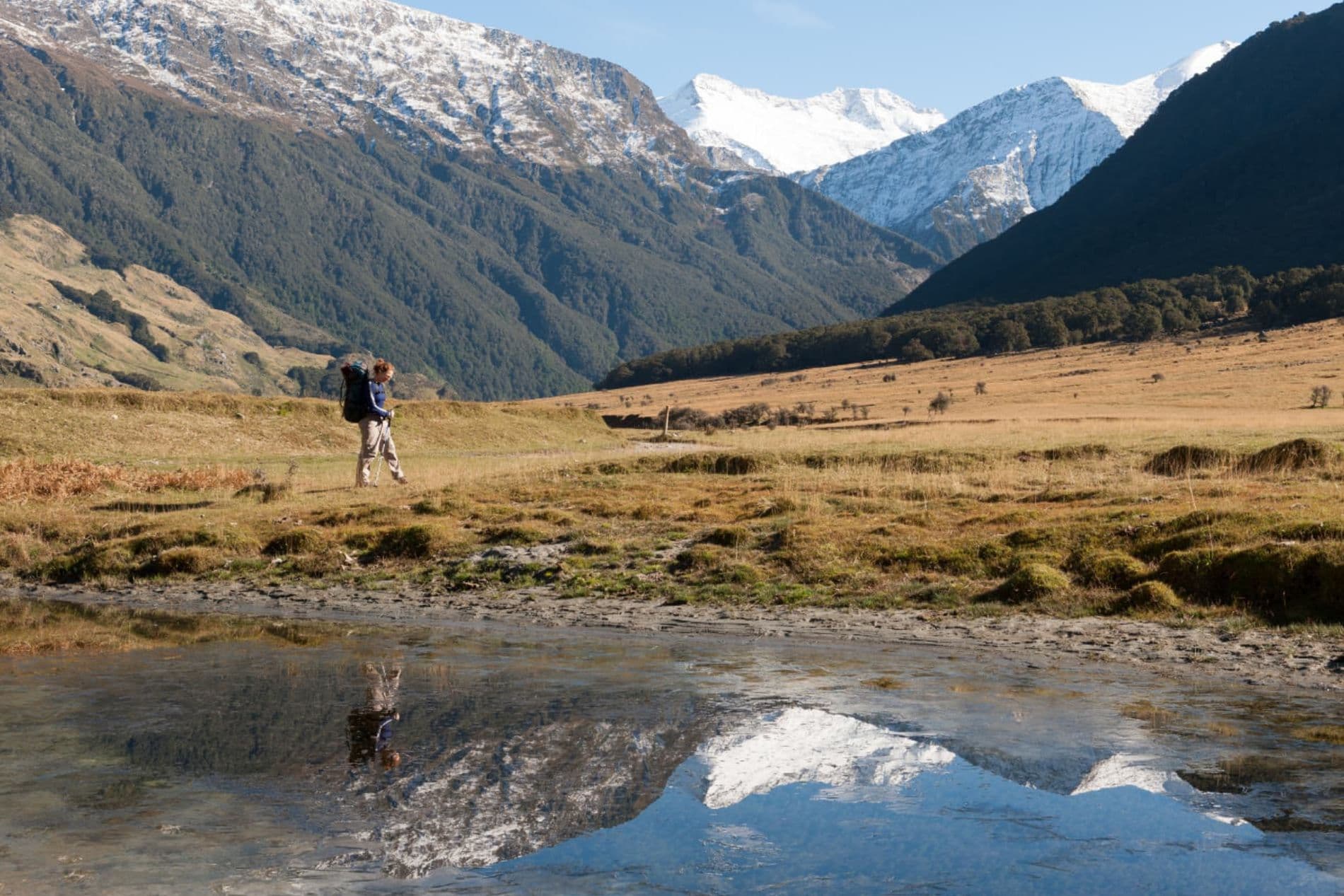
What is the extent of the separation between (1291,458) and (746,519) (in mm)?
13595

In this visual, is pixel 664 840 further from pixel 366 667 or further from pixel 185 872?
pixel 366 667

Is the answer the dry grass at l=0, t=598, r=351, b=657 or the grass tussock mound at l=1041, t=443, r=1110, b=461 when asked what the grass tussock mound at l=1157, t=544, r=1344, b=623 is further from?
the grass tussock mound at l=1041, t=443, r=1110, b=461

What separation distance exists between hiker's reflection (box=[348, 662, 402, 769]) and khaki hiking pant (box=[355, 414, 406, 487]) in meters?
15.9

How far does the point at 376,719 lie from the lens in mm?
12711

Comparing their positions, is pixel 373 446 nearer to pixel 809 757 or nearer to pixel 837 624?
pixel 837 624

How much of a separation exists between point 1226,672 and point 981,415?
6470cm

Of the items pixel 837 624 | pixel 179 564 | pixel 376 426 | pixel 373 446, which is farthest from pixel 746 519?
pixel 179 564

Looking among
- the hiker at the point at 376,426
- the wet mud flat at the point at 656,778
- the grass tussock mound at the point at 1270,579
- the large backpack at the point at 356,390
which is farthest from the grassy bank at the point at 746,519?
the wet mud flat at the point at 656,778

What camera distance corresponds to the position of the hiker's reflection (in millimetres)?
11297

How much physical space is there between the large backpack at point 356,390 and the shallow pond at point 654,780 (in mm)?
14902

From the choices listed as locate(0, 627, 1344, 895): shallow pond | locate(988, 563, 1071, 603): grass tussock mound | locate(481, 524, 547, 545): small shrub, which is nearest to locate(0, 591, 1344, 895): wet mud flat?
locate(0, 627, 1344, 895): shallow pond

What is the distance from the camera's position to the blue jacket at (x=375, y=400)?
3019cm

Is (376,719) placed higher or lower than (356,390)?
lower

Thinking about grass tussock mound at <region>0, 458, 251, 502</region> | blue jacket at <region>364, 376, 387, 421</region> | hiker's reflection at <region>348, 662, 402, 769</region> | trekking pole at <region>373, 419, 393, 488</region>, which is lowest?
Result: hiker's reflection at <region>348, 662, 402, 769</region>
